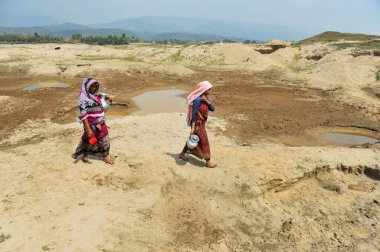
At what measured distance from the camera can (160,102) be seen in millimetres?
15836

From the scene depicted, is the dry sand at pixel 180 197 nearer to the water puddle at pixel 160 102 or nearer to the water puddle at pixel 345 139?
the water puddle at pixel 345 139

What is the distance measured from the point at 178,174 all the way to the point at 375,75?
57.2ft

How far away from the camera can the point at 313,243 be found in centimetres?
518

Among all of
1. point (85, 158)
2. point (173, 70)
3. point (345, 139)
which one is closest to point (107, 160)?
point (85, 158)

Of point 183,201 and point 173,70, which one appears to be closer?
point 183,201

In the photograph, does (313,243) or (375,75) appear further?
(375,75)

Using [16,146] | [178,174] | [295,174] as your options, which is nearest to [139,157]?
[178,174]

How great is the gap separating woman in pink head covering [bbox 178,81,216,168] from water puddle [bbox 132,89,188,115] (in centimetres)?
722

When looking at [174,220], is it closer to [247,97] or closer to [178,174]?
[178,174]

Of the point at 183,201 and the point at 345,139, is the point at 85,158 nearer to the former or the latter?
the point at 183,201

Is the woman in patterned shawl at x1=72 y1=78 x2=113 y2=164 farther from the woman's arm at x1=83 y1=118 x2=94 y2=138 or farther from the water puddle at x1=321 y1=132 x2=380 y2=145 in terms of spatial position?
the water puddle at x1=321 y1=132 x2=380 y2=145

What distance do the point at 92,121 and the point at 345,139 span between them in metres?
8.48

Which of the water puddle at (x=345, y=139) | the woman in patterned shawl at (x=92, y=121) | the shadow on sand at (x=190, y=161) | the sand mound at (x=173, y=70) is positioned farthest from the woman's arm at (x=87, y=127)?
the sand mound at (x=173, y=70)

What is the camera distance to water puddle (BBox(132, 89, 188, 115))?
14.3 m
